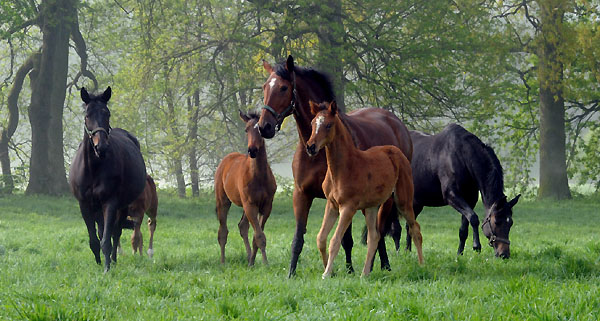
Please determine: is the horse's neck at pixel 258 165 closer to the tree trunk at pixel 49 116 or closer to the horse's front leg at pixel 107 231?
the horse's front leg at pixel 107 231

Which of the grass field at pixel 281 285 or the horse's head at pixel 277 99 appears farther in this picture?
the horse's head at pixel 277 99

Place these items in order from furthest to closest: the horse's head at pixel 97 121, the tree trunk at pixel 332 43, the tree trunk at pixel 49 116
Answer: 1. the tree trunk at pixel 49 116
2. the tree trunk at pixel 332 43
3. the horse's head at pixel 97 121

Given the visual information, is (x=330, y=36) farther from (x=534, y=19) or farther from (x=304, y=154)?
(x=304, y=154)

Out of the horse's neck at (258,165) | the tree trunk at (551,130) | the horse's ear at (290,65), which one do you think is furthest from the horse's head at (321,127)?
the tree trunk at (551,130)

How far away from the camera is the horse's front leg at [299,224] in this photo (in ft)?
24.0

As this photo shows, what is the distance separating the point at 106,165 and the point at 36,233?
5.52 m

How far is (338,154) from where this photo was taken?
22.9 ft

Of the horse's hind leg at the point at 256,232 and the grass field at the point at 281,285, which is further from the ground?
the horse's hind leg at the point at 256,232

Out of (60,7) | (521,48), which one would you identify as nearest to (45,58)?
(60,7)

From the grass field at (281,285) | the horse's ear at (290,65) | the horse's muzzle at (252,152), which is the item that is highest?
the horse's ear at (290,65)

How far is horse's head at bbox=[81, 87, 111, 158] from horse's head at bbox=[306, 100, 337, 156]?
2.67 meters

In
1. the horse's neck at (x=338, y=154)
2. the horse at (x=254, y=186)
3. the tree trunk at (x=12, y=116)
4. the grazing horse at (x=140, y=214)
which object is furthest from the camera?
the tree trunk at (x=12, y=116)

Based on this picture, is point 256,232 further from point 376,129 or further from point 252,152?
point 376,129

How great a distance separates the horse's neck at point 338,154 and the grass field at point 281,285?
3.52 feet
